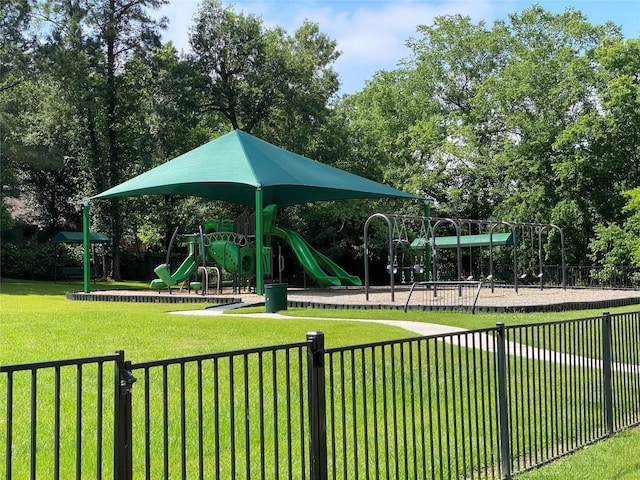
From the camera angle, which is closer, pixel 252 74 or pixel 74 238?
pixel 74 238

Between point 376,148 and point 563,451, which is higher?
point 376,148

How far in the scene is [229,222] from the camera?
2653 centimetres

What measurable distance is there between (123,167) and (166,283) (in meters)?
15.0

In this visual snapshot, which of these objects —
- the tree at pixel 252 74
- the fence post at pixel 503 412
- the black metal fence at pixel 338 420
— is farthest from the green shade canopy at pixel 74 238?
the fence post at pixel 503 412

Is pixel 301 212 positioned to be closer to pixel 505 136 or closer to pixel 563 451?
pixel 505 136

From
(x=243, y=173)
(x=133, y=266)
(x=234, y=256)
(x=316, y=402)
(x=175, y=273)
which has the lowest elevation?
(x=316, y=402)

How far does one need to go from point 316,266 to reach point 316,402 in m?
22.4

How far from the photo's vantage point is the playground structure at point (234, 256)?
24688 mm

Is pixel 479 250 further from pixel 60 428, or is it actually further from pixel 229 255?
pixel 60 428

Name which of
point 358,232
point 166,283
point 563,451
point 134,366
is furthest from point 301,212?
point 134,366

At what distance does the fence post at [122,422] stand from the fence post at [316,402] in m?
1.19

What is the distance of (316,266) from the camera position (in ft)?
86.5

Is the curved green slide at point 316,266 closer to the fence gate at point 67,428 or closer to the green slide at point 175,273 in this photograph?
the green slide at point 175,273

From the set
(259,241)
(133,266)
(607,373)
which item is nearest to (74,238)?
(133,266)
